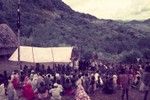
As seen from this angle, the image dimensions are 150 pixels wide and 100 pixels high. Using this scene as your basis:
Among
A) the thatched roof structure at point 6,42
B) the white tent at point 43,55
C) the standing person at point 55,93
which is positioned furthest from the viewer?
the thatched roof structure at point 6,42

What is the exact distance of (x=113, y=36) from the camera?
8388 cm

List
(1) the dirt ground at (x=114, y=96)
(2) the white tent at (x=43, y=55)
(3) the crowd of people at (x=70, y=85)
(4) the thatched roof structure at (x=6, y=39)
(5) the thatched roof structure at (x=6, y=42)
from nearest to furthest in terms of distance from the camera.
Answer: (3) the crowd of people at (x=70, y=85), (1) the dirt ground at (x=114, y=96), (2) the white tent at (x=43, y=55), (5) the thatched roof structure at (x=6, y=42), (4) the thatched roof structure at (x=6, y=39)

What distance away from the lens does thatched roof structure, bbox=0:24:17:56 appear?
3451cm

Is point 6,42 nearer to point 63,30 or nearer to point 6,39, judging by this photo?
point 6,39

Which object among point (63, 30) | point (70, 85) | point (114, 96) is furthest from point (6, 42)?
point (63, 30)

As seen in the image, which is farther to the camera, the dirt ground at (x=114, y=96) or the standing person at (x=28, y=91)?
the dirt ground at (x=114, y=96)

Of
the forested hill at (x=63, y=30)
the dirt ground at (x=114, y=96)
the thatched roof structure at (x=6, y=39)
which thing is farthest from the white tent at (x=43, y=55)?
the forested hill at (x=63, y=30)

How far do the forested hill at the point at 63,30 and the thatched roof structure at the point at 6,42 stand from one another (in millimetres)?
25197

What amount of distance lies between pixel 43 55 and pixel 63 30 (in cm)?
5267

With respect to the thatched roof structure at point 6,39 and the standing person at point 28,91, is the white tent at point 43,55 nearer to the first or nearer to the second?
the thatched roof structure at point 6,39

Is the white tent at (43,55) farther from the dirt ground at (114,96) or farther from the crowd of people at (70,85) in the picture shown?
the dirt ground at (114,96)

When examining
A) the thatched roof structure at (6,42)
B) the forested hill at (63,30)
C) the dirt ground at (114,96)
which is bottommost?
the dirt ground at (114,96)

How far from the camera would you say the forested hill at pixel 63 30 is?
6925 centimetres

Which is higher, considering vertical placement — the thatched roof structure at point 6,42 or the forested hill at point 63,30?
the forested hill at point 63,30
